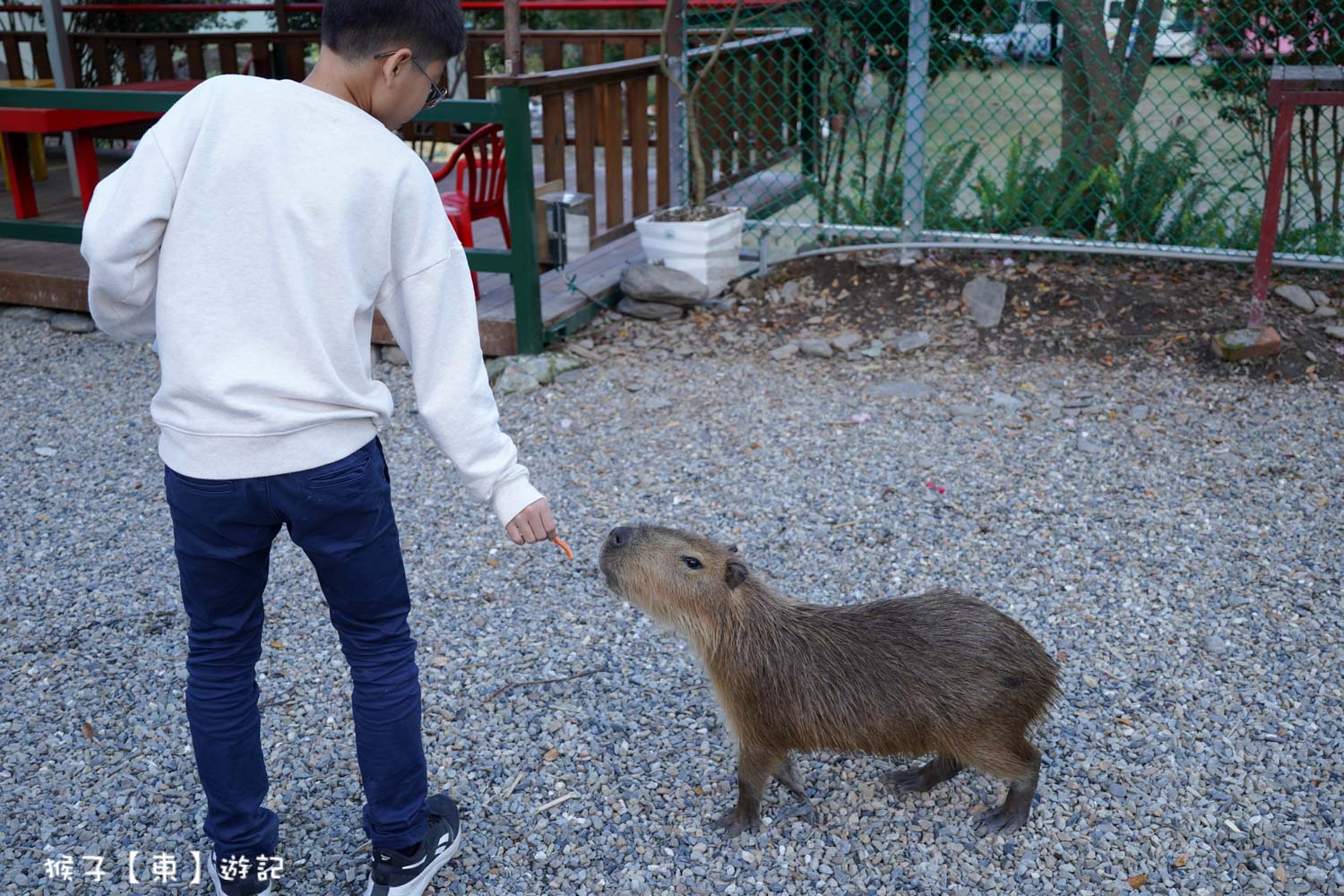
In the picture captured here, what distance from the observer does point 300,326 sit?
1846 mm

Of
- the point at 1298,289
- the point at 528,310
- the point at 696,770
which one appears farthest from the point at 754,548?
the point at 1298,289

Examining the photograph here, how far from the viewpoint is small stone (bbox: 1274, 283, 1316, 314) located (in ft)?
18.0

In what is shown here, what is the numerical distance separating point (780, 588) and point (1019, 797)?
3.97 feet

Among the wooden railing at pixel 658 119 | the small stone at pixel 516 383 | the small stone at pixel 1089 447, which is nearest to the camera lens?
the small stone at pixel 1089 447

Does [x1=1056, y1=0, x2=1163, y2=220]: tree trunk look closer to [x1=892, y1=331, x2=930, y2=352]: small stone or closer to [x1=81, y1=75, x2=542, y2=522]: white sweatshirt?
[x1=892, y1=331, x2=930, y2=352]: small stone

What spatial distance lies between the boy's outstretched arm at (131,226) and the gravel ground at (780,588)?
4.30 feet

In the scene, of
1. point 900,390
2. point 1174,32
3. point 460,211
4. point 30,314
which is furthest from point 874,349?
point 30,314

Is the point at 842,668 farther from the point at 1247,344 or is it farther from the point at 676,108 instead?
the point at 676,108

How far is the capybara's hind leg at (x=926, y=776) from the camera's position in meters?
2.70

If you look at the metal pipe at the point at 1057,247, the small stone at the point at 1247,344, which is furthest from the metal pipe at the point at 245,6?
the small stone at the point at 1247,344

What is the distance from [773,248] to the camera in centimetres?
668

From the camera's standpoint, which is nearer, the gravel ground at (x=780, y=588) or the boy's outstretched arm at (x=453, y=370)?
the boy's outstretched arm at (x=453, y=370)

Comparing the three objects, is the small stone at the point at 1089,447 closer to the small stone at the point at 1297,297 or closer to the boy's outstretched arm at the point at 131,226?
the small stone at the point at 1297,297

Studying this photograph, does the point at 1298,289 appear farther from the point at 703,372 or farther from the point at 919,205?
the point at 703,372
